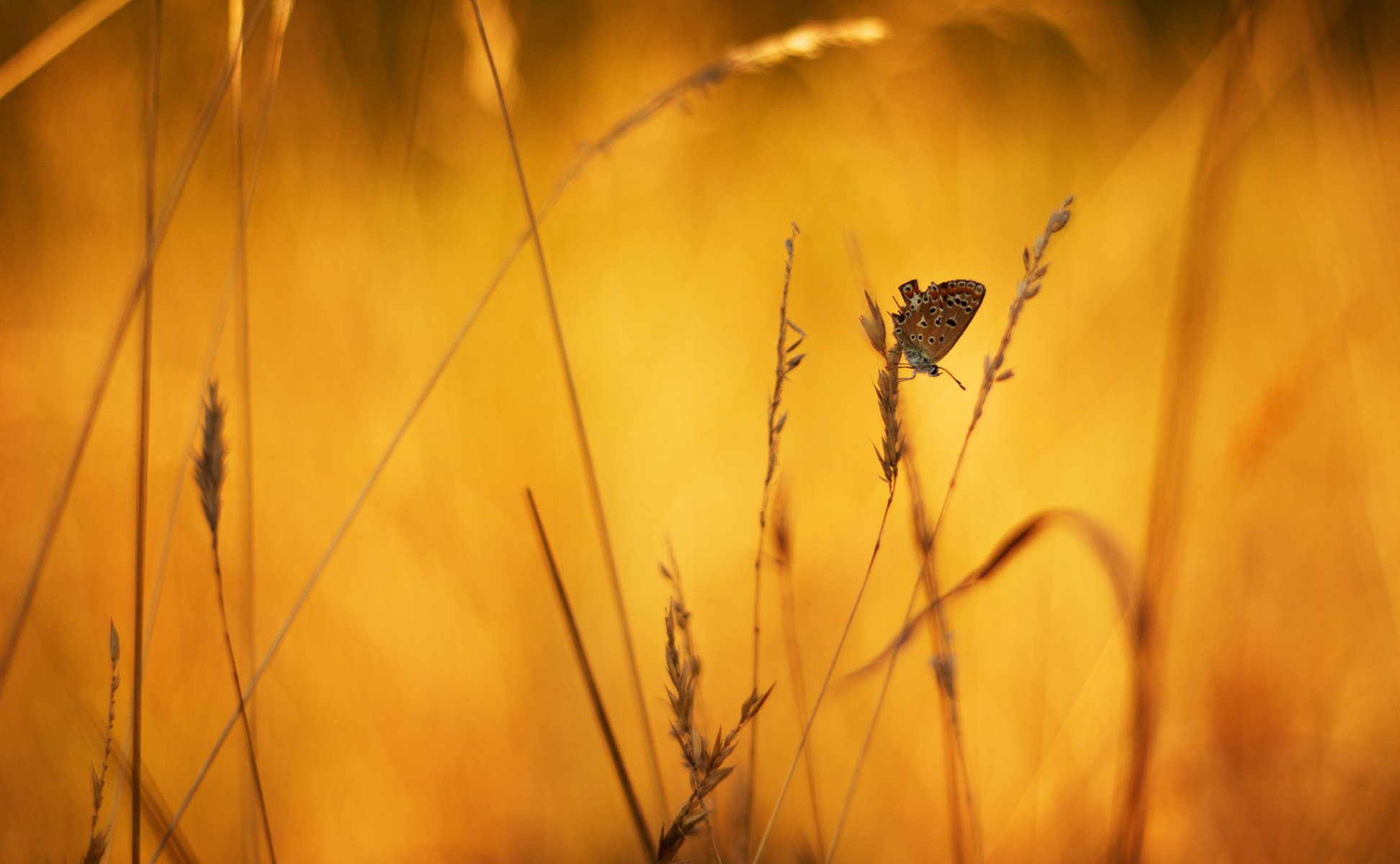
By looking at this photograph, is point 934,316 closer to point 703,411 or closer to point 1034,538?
point 1034,538

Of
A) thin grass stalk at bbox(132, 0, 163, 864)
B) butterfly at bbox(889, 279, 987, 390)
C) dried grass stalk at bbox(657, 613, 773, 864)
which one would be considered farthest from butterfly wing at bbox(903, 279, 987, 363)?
thin grass stalk at bbox(132, 0, 163, 864)

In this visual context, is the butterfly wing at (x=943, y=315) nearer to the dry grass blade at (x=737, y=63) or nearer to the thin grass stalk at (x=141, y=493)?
the dry grass blade at (x=737, y=63)

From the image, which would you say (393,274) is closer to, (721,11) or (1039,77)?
(721,11)

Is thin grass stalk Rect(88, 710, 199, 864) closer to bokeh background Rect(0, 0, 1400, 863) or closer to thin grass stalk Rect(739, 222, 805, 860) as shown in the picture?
bokeh background Rect(0, 0, 1400, 863)

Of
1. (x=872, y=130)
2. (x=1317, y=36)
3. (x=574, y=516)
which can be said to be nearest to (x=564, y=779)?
(x=574, y=516)

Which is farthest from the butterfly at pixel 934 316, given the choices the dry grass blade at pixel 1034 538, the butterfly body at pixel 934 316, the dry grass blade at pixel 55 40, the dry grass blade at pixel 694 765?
the dry grass blade at pixel 55 40

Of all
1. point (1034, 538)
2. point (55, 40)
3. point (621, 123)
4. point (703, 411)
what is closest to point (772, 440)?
point (1034, 538)
